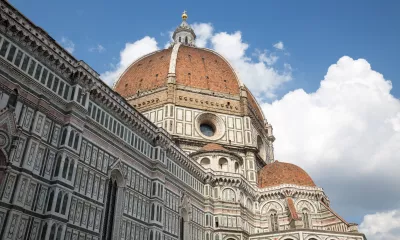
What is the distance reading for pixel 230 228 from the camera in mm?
37281

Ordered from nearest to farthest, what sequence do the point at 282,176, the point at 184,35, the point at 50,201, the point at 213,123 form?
the point at 50,201 → the point at 282,176 → the point at 213,123 → the point at 184,35

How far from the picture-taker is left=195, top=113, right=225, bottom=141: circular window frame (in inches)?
1868

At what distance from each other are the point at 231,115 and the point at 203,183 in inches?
550

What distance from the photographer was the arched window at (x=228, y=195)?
39.0 meters

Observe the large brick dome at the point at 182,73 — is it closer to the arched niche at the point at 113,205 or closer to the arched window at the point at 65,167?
the arched niche at the point at 113,205

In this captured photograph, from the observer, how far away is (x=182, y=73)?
52281 millimetres

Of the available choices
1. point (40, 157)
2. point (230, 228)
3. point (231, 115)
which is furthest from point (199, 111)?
point (40, 157)

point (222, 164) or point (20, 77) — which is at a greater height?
point (222, 164)

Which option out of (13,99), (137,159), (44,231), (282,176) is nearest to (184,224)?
(137,159)

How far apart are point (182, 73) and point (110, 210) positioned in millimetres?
30311

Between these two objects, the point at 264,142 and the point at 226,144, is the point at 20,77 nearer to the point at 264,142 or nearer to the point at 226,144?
the point at 226,144

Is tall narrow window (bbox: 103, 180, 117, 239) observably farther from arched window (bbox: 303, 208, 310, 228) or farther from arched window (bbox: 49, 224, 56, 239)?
arched window (bbox: 303, 208, 310, 228)

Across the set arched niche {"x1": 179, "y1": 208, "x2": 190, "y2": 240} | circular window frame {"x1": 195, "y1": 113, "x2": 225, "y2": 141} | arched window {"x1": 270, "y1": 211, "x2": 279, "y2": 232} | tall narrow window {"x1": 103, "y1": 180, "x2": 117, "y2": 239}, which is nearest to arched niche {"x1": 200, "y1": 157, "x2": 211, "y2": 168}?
circular window frame {"x1": 195, "y1": 113, "x2": 225, "y2": 141}

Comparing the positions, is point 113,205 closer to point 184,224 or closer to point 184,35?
point 184,224
